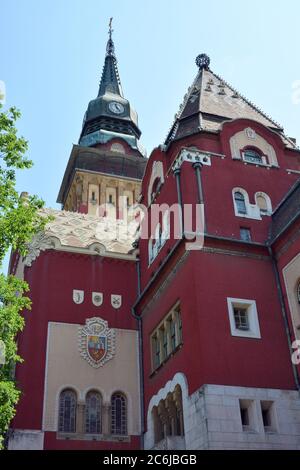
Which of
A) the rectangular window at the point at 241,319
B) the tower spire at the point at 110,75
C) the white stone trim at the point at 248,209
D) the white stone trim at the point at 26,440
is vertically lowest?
the white stone trim at the point at 26,440

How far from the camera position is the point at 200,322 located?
20844 millimetres

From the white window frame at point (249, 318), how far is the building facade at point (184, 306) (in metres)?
0.06

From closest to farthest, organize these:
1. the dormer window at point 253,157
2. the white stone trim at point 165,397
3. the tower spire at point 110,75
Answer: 1. the white stone trim at point 165,397
2. the dormer window at point 253,157
3. the tower spire at point 110,75

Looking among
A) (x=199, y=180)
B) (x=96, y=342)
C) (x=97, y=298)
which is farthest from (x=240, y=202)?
(x=96, y=342)

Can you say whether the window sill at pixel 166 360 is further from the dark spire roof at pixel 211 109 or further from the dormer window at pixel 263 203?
the dark spire roof at pixel 211 109

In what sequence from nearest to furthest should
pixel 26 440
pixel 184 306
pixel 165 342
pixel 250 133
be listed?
pixel 184 306
pixel 26 440
pixel 165 342
pixel 250 133

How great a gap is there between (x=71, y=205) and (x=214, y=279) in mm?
30926

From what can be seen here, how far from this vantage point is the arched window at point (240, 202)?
975 inches

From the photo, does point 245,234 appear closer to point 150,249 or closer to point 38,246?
point 150,249

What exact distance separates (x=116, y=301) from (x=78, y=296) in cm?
187

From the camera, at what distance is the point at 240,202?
986 inches

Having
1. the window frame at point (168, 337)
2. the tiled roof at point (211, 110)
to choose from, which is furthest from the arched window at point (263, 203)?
the window frame at point (168, 337)

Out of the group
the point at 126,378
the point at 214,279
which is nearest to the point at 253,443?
the point at 214,279

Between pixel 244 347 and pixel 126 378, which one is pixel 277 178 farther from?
pixel 126 378
